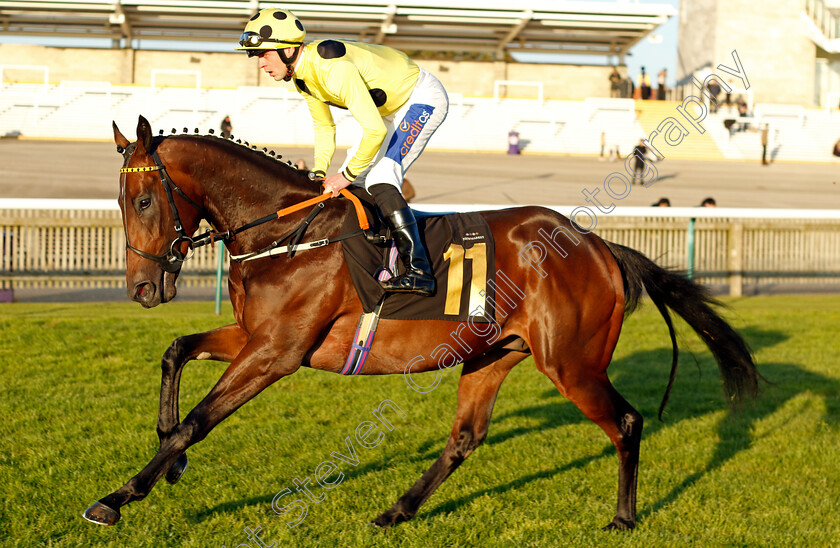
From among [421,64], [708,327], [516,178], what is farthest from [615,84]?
[708,327]

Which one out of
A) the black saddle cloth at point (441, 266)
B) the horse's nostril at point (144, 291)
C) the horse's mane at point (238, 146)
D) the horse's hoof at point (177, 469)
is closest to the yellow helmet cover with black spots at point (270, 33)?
the horse's mane at point (238, 146)

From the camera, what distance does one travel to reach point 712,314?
4.52 m

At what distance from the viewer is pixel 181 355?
149 inches

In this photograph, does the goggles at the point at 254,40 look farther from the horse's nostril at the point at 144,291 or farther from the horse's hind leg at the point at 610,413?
the horse's hind leg at the point at 610,413

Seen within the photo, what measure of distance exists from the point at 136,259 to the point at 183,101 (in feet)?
81.8

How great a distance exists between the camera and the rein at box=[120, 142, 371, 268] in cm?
346

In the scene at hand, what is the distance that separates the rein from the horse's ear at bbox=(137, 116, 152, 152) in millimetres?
46

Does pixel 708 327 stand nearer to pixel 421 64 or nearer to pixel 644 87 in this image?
pixel 644 87

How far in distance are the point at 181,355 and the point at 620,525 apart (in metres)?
2.14

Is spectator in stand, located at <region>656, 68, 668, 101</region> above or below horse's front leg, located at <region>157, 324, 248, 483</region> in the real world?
→ above

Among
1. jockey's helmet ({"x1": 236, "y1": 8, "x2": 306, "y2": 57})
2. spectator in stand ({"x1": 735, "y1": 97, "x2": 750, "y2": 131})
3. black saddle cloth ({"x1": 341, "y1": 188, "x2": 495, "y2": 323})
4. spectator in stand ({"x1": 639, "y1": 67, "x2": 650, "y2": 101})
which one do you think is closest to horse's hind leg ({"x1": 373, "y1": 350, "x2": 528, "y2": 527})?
black saddle cloth ({"x1": 341, "y1": 188, "x2": 495, "y2": 323})

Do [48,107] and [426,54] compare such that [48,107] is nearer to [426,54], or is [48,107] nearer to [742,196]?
[426,54]

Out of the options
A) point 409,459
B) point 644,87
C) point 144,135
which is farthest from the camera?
point 644,87

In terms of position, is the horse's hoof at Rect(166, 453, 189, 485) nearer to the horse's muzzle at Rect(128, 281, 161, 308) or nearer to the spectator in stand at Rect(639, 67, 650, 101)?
the horse's muzzle at Rect(128, 281, 161, 308)
